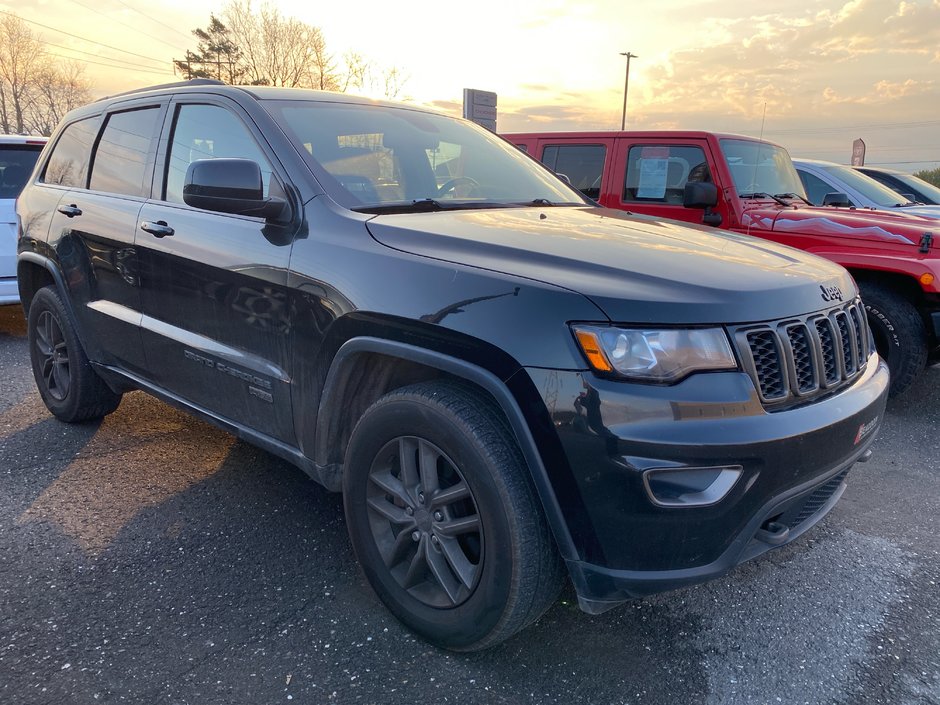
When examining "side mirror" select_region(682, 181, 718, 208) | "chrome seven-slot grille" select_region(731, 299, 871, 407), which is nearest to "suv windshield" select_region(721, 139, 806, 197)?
"side mirror" select_region(682, 181, 718, 208)

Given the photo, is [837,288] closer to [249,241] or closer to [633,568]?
[633,568]

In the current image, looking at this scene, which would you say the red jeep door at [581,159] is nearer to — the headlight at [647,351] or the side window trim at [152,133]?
the side window trim at [152,133]

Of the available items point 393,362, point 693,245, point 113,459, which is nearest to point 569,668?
point 393,362

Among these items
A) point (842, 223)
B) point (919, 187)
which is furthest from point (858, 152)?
point (842, 223)

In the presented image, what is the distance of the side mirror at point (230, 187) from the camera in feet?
8.02

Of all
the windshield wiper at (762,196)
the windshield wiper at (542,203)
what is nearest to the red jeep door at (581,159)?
the windshield wiper at (762,196)

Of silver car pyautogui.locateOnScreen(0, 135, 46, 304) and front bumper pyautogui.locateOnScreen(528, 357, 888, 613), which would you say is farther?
silver car pyautogui.locateOnScreen(0, 135, 46, 304)

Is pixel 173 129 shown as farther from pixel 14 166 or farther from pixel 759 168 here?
pixel 759 168

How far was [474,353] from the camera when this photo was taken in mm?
2008

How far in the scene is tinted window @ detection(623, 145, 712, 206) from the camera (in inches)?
226

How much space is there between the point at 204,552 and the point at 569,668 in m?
1.52

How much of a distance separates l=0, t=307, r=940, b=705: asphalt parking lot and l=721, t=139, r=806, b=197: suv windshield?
3.00 m

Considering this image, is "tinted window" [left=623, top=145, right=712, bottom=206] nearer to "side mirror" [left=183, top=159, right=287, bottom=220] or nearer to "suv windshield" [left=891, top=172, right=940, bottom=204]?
"side mirror" [left=183, top=159, right=287, bottom=220]

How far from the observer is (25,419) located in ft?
14.3
